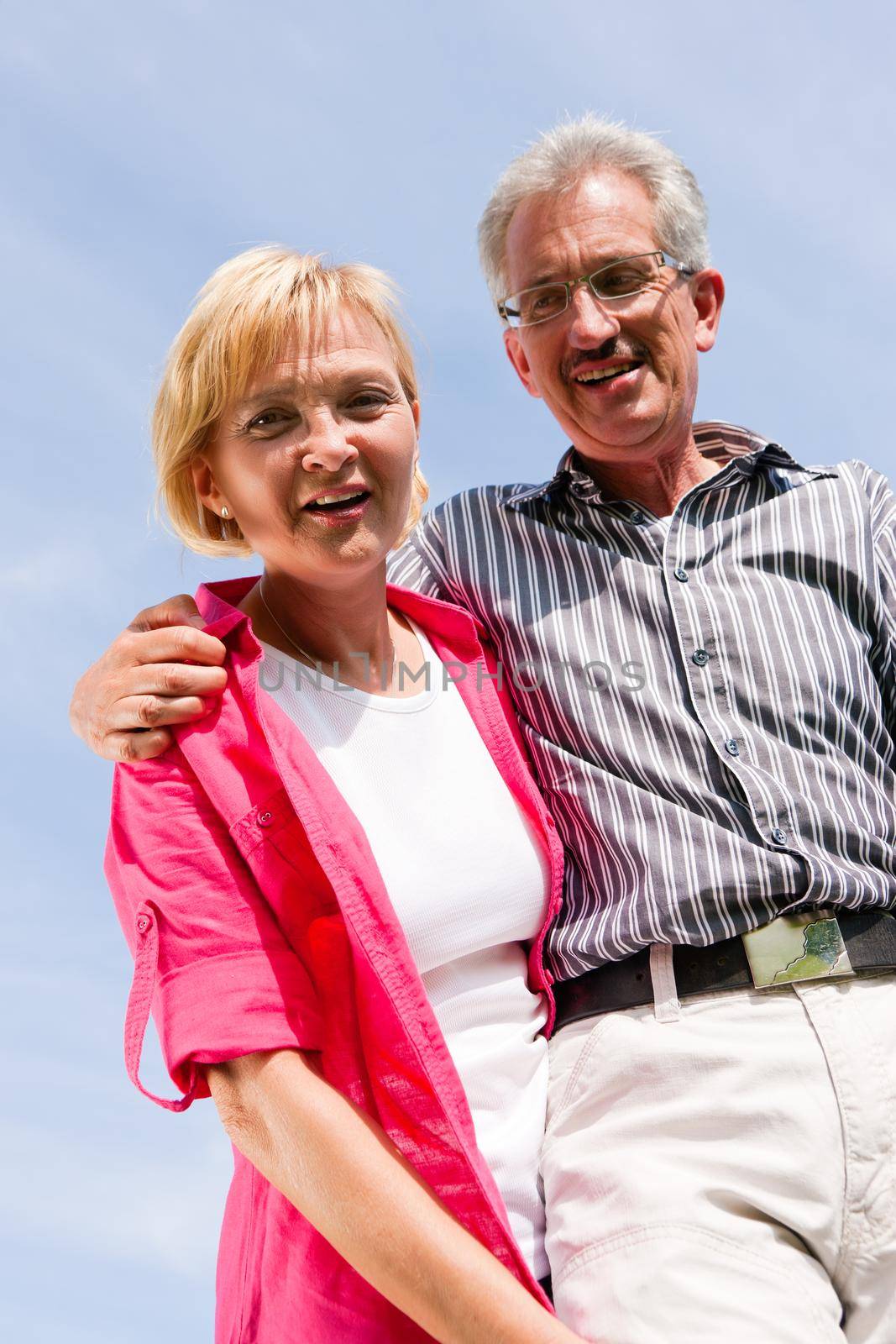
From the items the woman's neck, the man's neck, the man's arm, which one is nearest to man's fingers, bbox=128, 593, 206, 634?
the man's arm

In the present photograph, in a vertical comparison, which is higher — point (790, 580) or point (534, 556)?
point (534, 556)

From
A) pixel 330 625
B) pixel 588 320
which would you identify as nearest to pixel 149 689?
pixel 330 625

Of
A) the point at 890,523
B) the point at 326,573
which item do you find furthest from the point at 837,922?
the point at 326,573

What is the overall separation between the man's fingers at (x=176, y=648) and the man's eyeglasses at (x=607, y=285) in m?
1.35

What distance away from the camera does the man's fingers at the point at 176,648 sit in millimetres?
2553

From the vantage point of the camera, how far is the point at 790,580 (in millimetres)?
3010

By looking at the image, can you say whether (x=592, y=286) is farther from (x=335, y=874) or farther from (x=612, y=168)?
(x=335, y=874)

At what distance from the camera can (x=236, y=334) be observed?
2627 mm

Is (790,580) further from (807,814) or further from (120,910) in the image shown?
(120,910)

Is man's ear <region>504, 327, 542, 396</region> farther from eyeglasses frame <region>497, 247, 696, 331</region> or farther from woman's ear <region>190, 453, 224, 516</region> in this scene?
woman's ear <region>190, 453, 224, 516</region>

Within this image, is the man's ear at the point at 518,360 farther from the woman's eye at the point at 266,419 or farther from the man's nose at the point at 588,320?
the woman's eye at the point at 266,419

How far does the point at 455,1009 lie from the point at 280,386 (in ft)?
4.36

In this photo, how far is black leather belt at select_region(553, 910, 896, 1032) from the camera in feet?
8.50

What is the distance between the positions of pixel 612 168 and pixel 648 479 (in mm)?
821
